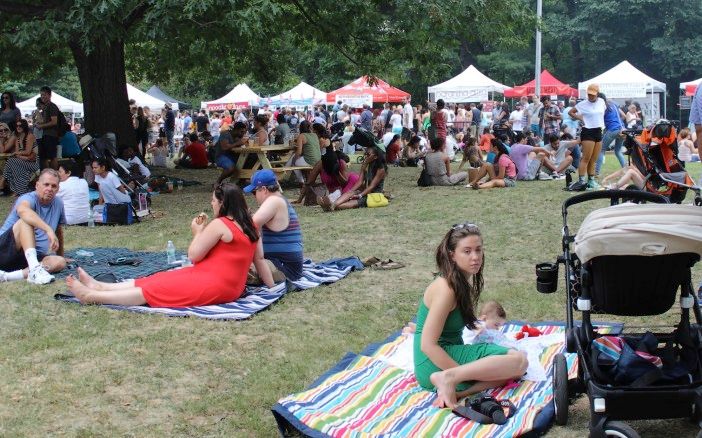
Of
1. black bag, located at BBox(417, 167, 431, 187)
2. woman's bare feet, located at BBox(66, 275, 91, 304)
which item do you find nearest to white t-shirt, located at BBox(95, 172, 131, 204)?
woman's bare feet, located at BBox(66, 275, 91, 304)

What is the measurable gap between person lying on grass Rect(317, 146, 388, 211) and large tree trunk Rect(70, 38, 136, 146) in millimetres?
6118

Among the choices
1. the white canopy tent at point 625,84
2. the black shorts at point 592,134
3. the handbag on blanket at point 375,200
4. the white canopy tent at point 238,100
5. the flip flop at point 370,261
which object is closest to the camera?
the flip flop at point 370,261

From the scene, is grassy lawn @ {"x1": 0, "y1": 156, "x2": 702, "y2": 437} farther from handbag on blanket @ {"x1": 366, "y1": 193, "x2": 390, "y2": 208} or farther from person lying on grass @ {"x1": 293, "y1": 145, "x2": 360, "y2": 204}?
person lying on grass @ {"x1": 293, "y1": 145, "x2": 360, "y2": 204}

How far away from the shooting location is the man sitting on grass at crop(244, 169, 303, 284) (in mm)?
7688

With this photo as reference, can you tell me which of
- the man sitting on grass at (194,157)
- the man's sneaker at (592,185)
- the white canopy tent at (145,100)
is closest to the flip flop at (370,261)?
the man's sneaker at (592,185)

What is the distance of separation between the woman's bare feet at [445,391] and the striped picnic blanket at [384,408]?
0.05 m

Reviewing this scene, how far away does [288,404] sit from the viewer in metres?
4.62

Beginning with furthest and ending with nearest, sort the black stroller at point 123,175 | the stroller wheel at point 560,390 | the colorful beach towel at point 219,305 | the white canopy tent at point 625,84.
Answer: the white canopy tent at point 625,84
the black stroller at point 123,175
the colorful beach towel at point 219,305
the stroller wheel at point 560,390

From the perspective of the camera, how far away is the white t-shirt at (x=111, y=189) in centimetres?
1208

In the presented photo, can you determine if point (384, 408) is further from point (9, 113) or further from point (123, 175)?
point (9, 113)

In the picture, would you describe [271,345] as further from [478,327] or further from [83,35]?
[83,35]

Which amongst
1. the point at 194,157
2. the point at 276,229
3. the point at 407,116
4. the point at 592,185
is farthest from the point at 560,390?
the point at 407,116

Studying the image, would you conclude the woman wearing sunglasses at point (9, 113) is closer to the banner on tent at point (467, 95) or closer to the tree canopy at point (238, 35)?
the tree canopy at point (238, 35)

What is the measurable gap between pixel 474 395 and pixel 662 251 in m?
1.31
